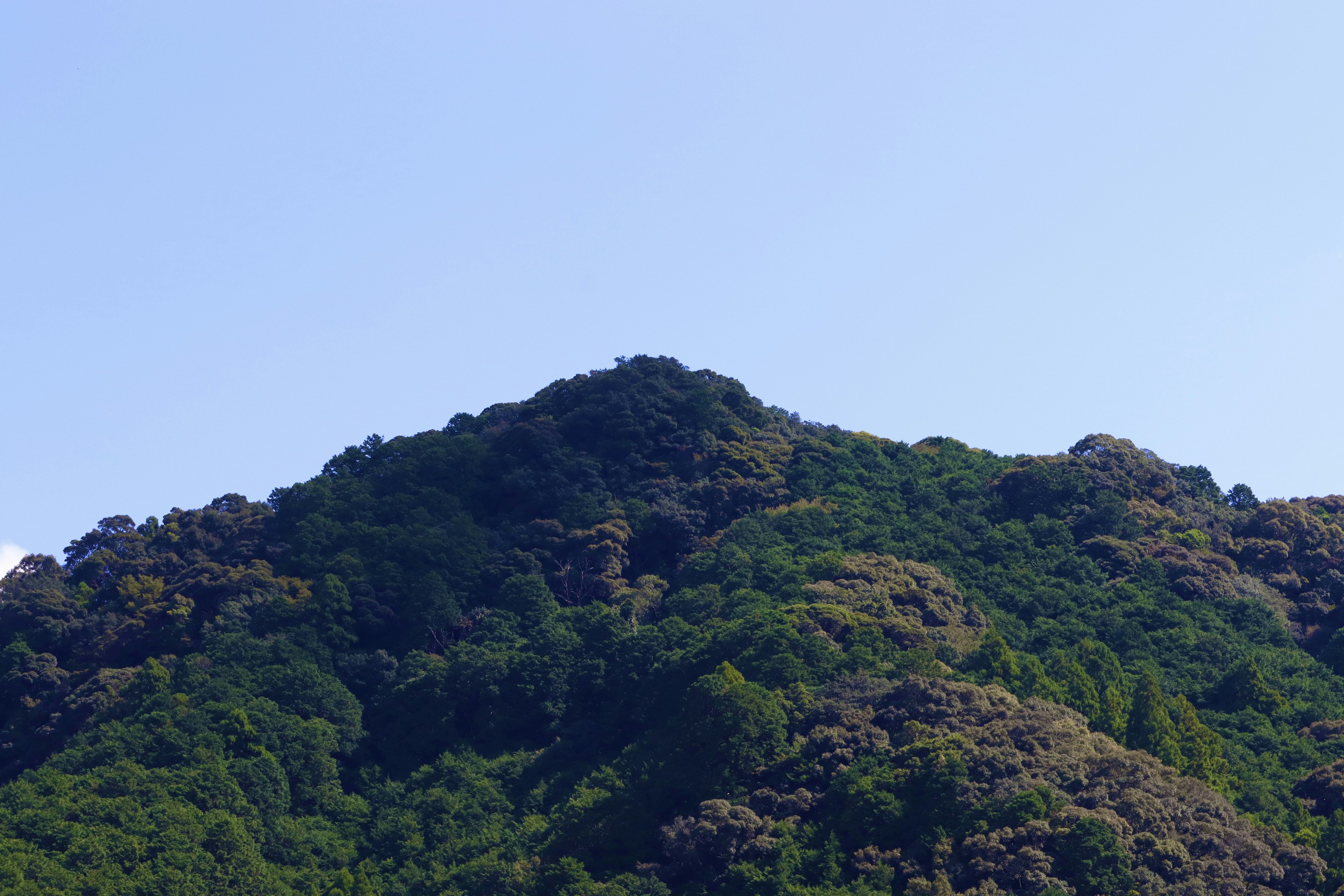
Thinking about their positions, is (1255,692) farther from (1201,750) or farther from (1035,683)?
(1035,683)

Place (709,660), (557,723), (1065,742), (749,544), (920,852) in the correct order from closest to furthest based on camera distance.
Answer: (920,852) → (1065,742) → (709,660) → (557,723) → (749,544)

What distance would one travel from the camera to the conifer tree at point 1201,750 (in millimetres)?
50438

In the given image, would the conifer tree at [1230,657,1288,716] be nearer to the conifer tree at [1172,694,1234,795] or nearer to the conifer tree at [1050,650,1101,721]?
the conifer tree at [1172,694,1234,795]

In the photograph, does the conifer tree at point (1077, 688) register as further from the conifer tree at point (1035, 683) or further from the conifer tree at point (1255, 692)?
the conifer tree at point (1255, 692)

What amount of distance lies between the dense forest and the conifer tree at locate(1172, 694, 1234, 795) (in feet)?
0.59

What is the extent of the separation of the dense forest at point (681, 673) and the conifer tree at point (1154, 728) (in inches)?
4.5

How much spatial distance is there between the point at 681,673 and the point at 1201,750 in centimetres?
1719

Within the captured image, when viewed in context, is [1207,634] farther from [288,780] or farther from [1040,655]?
[288,780]

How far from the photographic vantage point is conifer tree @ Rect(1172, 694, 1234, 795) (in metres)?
50.4

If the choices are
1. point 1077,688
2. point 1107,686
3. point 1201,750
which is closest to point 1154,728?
point 1201,750

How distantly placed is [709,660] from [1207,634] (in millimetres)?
19897

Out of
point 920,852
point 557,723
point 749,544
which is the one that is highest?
point 749,544

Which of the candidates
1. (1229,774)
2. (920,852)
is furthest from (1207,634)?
(920,852)

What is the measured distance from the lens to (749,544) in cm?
6962
